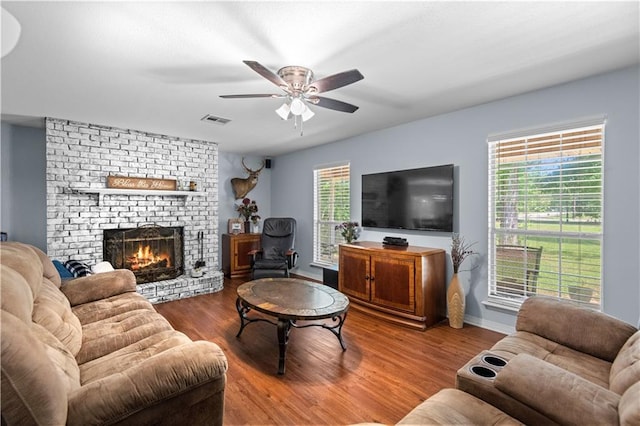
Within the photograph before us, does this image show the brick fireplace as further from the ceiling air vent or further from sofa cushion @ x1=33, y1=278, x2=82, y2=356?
sofa cushion @ x1=33, y1=278, x2=82, y2=356

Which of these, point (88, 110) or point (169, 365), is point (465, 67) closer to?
point (169, 365)

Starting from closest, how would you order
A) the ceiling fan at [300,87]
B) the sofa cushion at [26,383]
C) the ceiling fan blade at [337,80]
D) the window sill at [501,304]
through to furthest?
the sofa cushion at [26,383], the ceiling fan blade at [337,80], the ceiling fan at [300,87], the window sill at [501,304]

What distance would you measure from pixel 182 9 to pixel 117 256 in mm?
3847

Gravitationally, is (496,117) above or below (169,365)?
above

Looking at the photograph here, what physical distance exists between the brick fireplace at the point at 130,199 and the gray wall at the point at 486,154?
1.98 metres

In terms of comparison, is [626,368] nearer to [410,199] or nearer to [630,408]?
[630,408]

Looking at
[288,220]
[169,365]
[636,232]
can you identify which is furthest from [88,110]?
[636,232]

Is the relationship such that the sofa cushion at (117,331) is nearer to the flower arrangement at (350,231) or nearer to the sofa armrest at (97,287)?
the sofa armrest at (97,287)

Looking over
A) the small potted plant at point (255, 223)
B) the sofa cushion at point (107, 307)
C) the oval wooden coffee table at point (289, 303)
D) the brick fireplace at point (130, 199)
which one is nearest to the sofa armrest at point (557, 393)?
the oval wooden coffee table at point (289, 303)

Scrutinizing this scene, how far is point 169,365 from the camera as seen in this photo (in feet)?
4.39

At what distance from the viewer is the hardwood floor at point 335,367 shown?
77.6 inches

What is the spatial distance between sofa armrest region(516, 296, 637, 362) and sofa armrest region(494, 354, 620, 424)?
0.75 meters

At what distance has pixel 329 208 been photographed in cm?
545

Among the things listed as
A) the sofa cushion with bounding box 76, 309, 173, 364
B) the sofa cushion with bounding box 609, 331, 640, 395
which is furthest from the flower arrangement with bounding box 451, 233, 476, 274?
the sofa cushion with bounding box 76, 309, 173, 364
